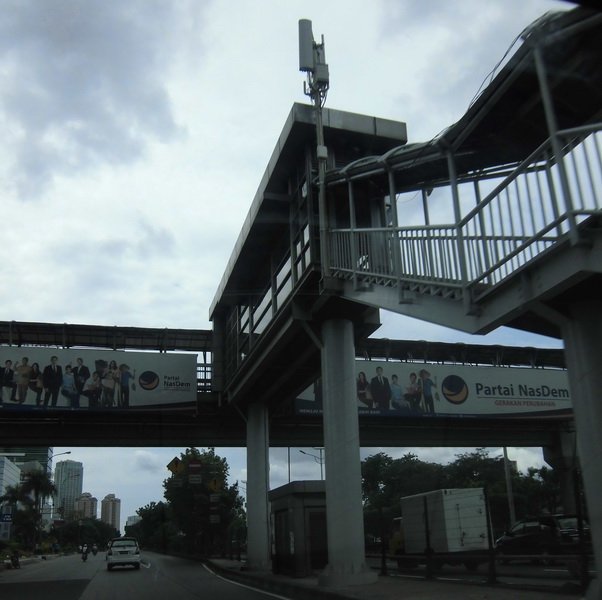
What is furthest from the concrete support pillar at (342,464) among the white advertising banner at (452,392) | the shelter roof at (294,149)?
the white advertising banner at (452,392)

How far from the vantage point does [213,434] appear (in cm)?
3256

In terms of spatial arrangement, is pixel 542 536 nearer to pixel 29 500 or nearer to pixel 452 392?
pixel 452 392

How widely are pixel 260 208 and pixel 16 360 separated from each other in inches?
602

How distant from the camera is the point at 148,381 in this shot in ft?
94.4

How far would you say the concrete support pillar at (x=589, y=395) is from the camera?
319 inches

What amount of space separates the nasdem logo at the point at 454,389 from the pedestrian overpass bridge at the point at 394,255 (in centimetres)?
1069

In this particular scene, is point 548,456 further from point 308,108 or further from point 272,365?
point 308,108

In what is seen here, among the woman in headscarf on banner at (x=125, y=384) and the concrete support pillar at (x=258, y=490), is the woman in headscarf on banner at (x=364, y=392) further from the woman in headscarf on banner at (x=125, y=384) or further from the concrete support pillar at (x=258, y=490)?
the woman in headscarf on banner at (x=125, y=384)

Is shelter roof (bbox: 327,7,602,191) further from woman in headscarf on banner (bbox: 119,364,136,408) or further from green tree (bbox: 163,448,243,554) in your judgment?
green tree (bbox: 163,448,243,554)

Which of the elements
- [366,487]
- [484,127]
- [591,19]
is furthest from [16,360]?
[366,487]

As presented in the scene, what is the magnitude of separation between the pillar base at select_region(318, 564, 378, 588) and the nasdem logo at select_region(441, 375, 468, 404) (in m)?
18.5

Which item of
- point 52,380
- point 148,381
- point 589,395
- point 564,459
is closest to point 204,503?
point 148,381

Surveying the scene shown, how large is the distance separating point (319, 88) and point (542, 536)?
16.3 meters

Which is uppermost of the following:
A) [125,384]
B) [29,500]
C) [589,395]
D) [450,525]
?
[125,384]
